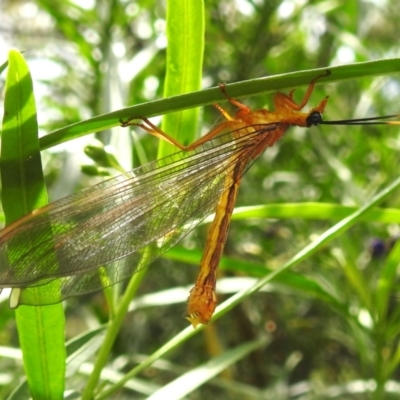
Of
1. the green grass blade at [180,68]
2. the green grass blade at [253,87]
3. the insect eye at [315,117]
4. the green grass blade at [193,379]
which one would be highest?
the insect eye at [315,117]

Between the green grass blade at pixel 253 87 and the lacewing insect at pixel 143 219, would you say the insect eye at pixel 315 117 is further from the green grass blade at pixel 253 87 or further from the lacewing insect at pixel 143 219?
the green grass blade at pixel 253 87

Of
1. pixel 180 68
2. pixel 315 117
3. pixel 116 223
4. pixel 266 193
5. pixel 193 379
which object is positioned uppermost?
pixel 266 193

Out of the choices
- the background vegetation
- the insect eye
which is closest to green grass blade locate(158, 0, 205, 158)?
the insect eye

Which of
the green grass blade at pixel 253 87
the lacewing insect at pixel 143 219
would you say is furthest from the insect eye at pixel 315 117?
the green grass blade at pixel 253 87

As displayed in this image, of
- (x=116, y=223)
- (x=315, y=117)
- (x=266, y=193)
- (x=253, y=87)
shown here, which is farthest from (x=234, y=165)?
(x=266, y=193)

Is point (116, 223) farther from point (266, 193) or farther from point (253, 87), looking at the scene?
point (266, 193)
